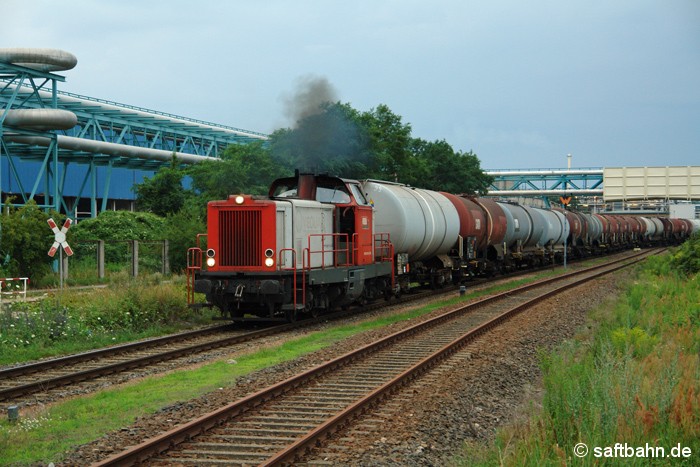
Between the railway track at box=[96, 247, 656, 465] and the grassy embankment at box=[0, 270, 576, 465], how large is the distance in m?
1.06

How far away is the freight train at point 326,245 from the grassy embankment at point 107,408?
2.83 metres

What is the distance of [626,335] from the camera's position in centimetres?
1327

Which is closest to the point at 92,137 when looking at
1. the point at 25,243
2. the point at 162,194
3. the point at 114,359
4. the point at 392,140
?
the point at 162,194

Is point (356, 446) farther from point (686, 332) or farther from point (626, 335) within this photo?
point (686, 332)

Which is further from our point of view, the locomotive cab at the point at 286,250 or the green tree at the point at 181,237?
the green tree at the point at 181,237

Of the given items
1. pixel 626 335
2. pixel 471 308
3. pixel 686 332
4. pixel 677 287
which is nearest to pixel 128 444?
pixel 626 335

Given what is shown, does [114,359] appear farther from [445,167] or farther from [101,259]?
[445,167]

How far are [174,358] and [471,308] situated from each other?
9923 millimetres

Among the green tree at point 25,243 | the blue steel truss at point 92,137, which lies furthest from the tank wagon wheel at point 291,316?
the blue steel truss at point 92,137

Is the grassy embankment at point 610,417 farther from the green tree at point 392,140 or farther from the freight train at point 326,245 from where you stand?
the green tree at point 392,140

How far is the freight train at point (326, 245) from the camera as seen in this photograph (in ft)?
57.7

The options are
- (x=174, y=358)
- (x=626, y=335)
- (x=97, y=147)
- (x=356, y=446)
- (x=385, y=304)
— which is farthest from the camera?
(x=97, y=147)

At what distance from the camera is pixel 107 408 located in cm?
1002

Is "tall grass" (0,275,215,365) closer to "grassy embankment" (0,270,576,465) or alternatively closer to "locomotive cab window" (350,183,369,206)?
"grassy embankment" (0,270,576,465)
